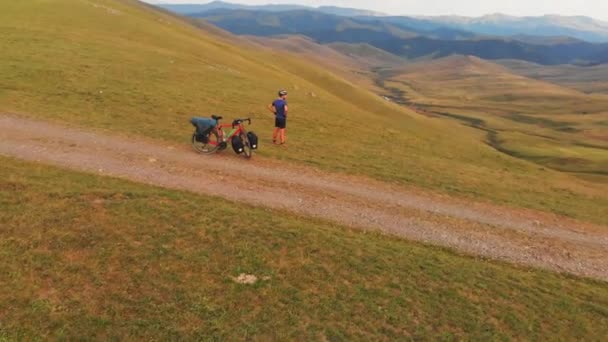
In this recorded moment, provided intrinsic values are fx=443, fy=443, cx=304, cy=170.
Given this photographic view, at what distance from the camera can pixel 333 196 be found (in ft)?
84.5

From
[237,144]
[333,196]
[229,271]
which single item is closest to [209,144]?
[237,144]

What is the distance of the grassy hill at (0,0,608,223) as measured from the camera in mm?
33531

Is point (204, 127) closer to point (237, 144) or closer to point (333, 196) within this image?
point (237, 144)

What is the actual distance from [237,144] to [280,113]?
569 cm

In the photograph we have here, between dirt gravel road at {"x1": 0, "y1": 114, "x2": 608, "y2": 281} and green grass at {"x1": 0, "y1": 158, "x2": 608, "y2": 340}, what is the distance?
1819 mm

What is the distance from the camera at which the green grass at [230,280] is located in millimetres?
13617

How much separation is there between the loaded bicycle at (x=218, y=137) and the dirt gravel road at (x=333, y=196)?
2.62ft

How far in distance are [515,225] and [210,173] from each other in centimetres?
1831

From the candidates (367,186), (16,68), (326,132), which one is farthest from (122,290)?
(16,68)

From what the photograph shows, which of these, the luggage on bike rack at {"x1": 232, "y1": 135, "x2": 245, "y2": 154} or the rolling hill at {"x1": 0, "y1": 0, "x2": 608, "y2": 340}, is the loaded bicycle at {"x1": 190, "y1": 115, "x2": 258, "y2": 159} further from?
the rolling hill at {"x1": 0, "y1": 0, "x2": 608, "y2": 340}

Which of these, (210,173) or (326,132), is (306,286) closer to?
(210,173)

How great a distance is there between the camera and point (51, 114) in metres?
33.4

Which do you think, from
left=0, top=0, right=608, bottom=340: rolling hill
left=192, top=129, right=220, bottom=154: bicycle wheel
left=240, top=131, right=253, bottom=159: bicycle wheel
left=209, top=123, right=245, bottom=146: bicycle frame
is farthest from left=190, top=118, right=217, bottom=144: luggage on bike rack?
left=240, top=131, right=253, bottom=159: bicycle wheel

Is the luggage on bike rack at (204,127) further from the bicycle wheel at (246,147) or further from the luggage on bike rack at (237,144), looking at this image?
the bicycle wheel at (246,147)
